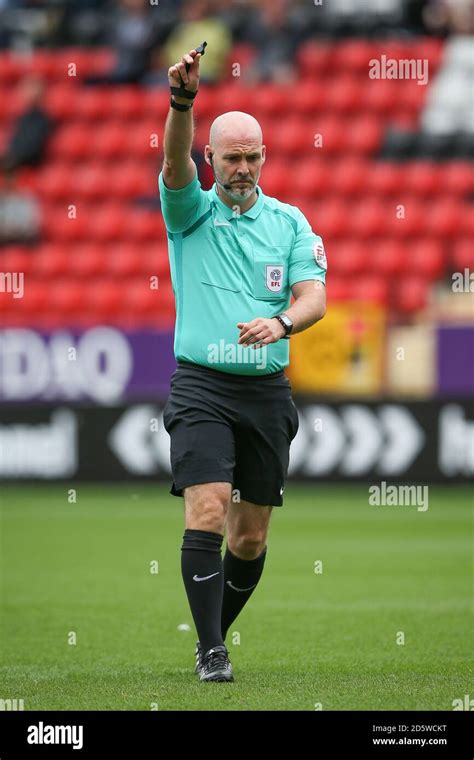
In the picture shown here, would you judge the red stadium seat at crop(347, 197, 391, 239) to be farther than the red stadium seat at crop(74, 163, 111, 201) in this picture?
No

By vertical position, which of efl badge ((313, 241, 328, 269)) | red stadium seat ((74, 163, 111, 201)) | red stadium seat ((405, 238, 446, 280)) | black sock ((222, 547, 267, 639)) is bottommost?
black sock ((222, 547, 267, 639))

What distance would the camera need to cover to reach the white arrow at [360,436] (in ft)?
49.7

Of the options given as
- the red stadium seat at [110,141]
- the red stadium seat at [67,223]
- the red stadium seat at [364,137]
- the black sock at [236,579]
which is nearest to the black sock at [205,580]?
the black sock at [236,579]

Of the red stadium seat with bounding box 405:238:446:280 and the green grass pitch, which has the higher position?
the red stadium seat with bounding box 405:238:446:280

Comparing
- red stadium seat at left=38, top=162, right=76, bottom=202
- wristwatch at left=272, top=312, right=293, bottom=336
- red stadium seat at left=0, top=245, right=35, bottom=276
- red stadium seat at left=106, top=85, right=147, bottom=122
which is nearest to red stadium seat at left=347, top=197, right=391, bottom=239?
red stadium seat at left=106, top=85, right=147, bottom=122

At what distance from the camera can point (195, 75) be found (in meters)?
5.91

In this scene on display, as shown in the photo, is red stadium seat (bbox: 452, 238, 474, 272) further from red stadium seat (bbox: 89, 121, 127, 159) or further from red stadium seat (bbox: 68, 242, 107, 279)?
red stadium seat (bbox: 89, 121, 127, 159)

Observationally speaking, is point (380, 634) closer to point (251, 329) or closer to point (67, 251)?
point (251, 329)

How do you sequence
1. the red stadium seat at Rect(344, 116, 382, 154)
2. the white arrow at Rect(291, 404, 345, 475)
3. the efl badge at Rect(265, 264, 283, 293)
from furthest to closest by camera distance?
the red stadium seat at Rect(344, 116, 382, 154) < the white arrow at Rect(291, 404, 345, 475) < the efl badge at Rect(265, 264, 283, 293)

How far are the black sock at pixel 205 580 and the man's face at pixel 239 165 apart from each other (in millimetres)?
1438

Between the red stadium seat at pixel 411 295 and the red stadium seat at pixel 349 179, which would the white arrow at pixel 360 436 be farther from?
the red stadium seat at pixel 349 179

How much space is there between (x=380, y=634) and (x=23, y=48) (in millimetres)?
16774

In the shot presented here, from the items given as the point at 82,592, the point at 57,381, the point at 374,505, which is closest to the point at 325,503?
the point at 374,505

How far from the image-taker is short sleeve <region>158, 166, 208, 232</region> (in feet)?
20.4
